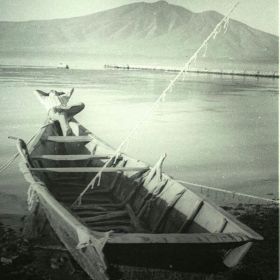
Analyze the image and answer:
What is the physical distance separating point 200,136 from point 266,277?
10.7 metres

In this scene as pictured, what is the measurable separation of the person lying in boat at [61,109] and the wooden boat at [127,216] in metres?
0.44

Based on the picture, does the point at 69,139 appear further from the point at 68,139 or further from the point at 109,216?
the point at 109,216

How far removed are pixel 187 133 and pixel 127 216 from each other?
9.97 metres

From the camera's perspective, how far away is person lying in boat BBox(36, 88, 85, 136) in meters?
10.6

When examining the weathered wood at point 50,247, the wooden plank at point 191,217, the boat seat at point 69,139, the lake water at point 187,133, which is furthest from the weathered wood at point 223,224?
the boat seat at point 69,139

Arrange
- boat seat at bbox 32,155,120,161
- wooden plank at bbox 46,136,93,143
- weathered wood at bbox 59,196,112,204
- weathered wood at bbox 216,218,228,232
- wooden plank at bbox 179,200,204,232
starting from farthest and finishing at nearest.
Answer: wooden plank at bbox 46,136,93,143
boat seat at bbox 32,155,120,161
weathered wood at bbox 59,196,112,204
wooden plank at bbox 179,200,204,232
weathered wood at bbox 216,218,228,232

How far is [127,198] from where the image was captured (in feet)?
21.9

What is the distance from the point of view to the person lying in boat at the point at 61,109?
34.9ft

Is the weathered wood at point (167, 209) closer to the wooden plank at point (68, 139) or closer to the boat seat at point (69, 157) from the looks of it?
the boat seat at point (69, 157)

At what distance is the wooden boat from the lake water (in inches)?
48.3

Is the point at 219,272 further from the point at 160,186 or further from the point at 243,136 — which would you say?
the point at 243,136

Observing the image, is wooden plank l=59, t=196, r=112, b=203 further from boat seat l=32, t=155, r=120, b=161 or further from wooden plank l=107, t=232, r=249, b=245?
wooden plank l=107, t=232, r=249, b=245

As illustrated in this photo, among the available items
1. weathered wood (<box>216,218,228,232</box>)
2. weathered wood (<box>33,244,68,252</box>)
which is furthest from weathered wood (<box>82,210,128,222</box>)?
weathered wood (<box>216,218,228,232</box>)

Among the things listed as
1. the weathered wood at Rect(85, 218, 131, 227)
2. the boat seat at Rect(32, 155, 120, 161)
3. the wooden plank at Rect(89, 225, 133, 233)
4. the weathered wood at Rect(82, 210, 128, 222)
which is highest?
the boat seat at Rect(32, 155, 120, 161)
